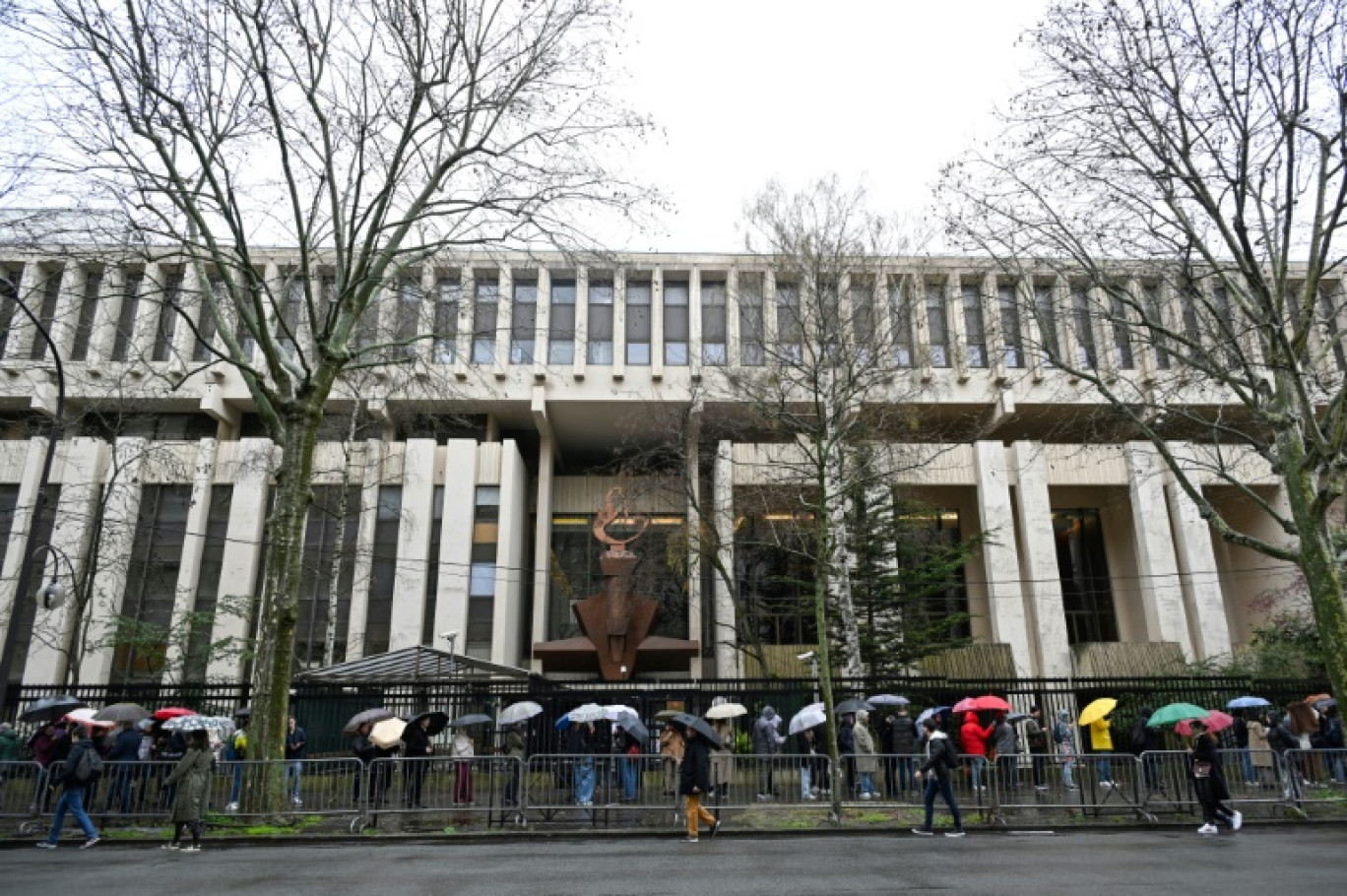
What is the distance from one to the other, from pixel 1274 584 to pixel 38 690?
41612 mm

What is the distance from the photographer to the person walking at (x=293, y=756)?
13102mm

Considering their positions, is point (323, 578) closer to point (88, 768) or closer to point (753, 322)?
point (753, 322)

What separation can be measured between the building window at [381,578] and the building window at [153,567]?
7.21m

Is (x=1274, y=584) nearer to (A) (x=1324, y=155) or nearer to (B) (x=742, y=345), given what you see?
(B) (x=742, y=345)

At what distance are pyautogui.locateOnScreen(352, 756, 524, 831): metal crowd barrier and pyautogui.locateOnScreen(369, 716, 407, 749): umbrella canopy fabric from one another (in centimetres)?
82

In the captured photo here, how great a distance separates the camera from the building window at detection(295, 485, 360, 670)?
33656mm

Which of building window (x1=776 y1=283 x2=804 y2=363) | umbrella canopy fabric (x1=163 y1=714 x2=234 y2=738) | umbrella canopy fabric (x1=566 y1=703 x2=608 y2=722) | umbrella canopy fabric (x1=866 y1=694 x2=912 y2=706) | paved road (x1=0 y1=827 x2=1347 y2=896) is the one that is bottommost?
paved road (x1=0 y1=827 x2=1347 y2=896)

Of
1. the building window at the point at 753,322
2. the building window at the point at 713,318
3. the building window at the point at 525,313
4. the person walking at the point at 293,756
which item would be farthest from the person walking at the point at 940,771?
the building window at the point at 525,313

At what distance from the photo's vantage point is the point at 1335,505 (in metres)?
33.5

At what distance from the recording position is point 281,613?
13.7m

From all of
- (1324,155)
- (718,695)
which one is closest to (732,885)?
(718,695)

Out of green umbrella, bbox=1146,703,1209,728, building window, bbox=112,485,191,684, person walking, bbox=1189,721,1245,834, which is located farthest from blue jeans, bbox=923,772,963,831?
building window, bbox=112,485,191,684

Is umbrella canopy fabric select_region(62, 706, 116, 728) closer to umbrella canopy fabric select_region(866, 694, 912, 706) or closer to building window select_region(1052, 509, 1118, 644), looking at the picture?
umbrella canopy fabric select_region(866, 694, 912, 706)

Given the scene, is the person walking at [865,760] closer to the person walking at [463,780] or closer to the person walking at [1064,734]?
the person walking at [1064,734]
